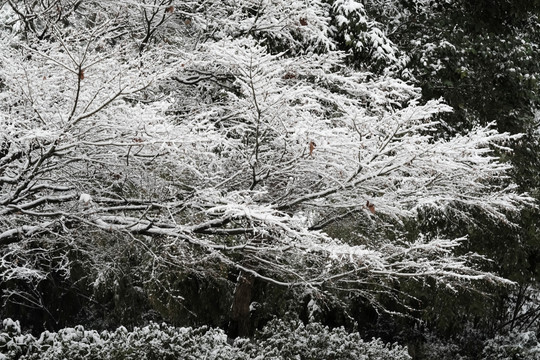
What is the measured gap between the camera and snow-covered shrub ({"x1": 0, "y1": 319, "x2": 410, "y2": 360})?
518 centimetres

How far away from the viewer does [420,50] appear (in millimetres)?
8695

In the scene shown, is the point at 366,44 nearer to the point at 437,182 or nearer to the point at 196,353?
the point at 437,182

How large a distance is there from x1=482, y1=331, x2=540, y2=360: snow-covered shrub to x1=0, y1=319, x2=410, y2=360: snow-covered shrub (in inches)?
143

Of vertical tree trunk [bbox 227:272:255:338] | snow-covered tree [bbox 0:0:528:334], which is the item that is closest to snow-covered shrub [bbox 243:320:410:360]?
snow-covered tree [bbox 0:0:528:334]

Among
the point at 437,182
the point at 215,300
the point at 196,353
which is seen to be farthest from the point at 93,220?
the point at 215,300

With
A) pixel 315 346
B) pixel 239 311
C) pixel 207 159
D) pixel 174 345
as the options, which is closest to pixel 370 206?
pixel 207 159

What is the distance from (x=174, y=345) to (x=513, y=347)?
6.40 metres

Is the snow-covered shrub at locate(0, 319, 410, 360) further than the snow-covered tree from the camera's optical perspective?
Yes

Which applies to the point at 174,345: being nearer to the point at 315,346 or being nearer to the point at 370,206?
the point at 315,346

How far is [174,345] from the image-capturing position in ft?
18.1

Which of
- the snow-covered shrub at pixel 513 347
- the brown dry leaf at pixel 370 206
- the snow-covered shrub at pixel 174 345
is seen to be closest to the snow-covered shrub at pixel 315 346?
the snow-covered shrub at pixel 174 345

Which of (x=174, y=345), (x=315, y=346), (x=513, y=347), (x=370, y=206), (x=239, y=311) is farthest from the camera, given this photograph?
(x=513, y=347)

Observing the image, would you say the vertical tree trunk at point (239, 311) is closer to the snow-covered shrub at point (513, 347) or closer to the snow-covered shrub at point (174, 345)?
the snow-covered shrub at point (174, 345)

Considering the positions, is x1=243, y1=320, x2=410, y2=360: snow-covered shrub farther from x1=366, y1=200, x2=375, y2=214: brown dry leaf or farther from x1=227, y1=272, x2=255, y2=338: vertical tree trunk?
x1=366, y1=200, x2=375, y2=214: brown dry leaf
